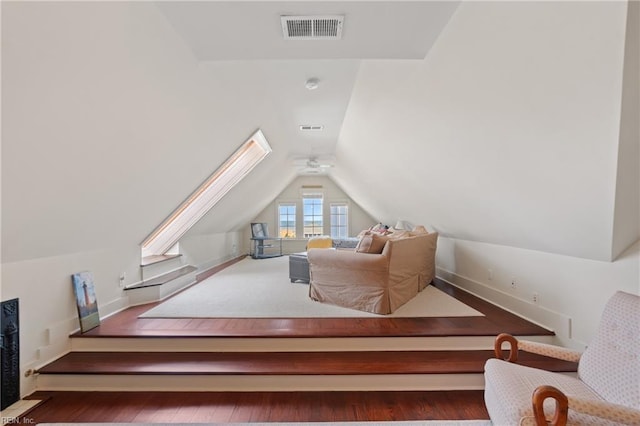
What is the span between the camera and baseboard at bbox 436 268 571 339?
247 cm

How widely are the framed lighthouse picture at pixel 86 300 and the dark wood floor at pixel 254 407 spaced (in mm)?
642

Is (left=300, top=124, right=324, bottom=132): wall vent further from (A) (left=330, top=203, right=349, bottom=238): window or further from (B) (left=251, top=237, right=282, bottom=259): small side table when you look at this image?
(A) (left=330, top=203, right=349, bottom=238): window

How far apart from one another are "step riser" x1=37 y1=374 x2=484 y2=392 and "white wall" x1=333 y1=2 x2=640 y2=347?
129 centimetres

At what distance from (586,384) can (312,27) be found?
2.65 meters

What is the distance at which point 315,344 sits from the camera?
8.15ft

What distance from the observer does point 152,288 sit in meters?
3.55

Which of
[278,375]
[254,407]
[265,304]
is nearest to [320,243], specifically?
[265,304]

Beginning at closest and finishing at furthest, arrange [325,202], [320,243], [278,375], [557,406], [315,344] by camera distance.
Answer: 1. [557,406]
2. [278,375]
3. [315,344]
4. [320,243]
5. [325,202]

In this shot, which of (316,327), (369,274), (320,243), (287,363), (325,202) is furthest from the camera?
(325,202)

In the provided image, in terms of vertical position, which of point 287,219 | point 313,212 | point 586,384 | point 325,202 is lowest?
point 586,384

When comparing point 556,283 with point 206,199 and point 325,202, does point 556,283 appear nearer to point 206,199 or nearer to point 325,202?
point 206,199

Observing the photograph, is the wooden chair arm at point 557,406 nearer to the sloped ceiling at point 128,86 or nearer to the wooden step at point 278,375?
the wooden step at point 278,375

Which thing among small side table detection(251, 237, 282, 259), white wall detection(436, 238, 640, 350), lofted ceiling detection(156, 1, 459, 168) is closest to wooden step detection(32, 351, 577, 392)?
white wall detection(436, 238, 640, 350)

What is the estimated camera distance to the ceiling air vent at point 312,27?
1647mm
